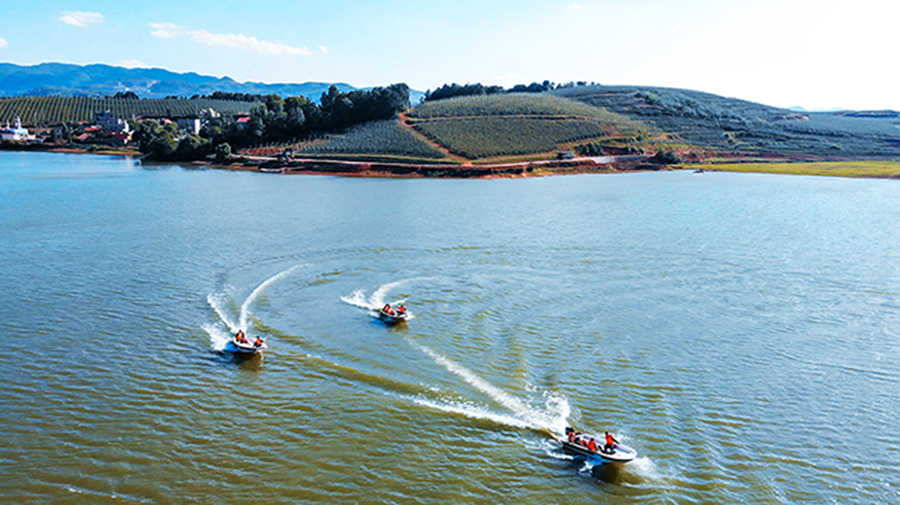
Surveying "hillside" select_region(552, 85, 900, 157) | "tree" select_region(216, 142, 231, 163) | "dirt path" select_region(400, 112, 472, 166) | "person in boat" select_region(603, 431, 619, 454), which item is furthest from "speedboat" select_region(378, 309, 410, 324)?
"hillside" select_region(552, 85, 900, 157)

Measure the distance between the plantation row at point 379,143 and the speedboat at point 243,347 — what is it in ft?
301

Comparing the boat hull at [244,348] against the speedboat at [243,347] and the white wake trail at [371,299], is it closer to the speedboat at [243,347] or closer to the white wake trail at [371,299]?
the speedboat at [243,347]

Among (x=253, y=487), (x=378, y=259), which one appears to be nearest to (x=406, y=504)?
(x=253, y=487)

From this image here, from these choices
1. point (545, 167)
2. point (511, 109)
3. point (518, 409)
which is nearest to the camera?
point (518, 409)

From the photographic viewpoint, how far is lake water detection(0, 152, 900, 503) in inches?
783

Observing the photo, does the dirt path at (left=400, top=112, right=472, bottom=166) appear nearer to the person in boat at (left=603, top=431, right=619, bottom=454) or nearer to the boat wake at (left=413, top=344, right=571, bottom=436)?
the boat wake at (left=413, top=344, right=571, bottom=436)

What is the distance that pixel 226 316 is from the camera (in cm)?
3347

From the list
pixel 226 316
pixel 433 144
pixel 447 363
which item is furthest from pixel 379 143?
pixel 447 363

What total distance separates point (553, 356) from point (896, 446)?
12.6 meters

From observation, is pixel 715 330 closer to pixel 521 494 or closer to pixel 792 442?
pixel 792 442

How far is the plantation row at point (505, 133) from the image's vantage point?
124 m

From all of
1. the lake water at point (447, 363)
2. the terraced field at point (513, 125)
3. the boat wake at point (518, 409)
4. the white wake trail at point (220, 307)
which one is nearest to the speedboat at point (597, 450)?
the lake water at point (447, 363)

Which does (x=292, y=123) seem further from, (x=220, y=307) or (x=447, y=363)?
(x=447, y=363)

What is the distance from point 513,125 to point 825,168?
60791 mm
